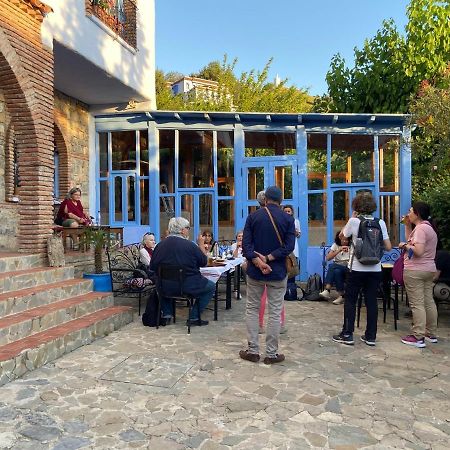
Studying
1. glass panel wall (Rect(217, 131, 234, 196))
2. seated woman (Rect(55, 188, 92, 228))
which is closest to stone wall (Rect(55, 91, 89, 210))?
seated woman (Rect(55, 188, 92, 228))

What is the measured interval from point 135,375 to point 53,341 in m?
1.04

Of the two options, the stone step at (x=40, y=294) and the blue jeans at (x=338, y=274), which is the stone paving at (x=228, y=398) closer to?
the stone step at (x=40, y=294)

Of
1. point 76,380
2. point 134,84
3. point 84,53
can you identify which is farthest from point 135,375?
point 134,84

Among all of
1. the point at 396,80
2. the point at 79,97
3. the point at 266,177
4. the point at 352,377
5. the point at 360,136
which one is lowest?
the point at 352,377

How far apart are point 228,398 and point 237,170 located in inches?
274

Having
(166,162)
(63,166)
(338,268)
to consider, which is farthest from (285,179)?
(63,166)

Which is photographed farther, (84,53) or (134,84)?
(134,84)

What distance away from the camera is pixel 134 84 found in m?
9.72

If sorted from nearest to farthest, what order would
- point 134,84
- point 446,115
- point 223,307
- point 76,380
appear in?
point 76,380, point 446,115, point 223,307, point 134,84

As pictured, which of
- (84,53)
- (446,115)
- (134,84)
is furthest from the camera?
(134,84)

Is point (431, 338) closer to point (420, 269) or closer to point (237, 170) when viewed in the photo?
point (420, 269)

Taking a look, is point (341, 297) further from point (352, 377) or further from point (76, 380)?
point (76, 380)

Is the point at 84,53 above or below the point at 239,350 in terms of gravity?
above

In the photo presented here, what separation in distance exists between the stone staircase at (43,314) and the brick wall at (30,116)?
0.53 meters
